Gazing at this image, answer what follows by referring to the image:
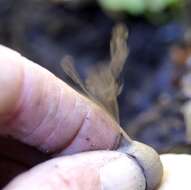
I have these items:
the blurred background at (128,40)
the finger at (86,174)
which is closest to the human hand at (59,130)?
the finger at (86,174)

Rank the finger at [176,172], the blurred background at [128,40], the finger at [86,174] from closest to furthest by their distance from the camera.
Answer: the finger at [86,174], the finger at [176,172], the blurred background at [128,40]

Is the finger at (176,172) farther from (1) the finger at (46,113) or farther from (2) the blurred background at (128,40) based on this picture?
(2) the blurred background at (128,40)

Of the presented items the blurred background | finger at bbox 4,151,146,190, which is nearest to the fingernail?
finger at bbox 4,151,146,190

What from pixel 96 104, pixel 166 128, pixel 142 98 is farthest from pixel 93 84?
pixel 142 98

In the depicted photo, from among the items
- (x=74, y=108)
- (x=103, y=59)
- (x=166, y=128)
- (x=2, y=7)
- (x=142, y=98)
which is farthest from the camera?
(x=2, y=7)

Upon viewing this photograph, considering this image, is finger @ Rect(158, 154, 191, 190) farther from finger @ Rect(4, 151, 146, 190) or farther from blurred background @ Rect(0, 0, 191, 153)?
blurred background @ Rect(0, 0, 191, 153)

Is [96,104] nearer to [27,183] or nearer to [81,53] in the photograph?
[27,183]

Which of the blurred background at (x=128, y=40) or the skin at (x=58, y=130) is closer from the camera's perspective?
the skin at (x=58, y=130)
